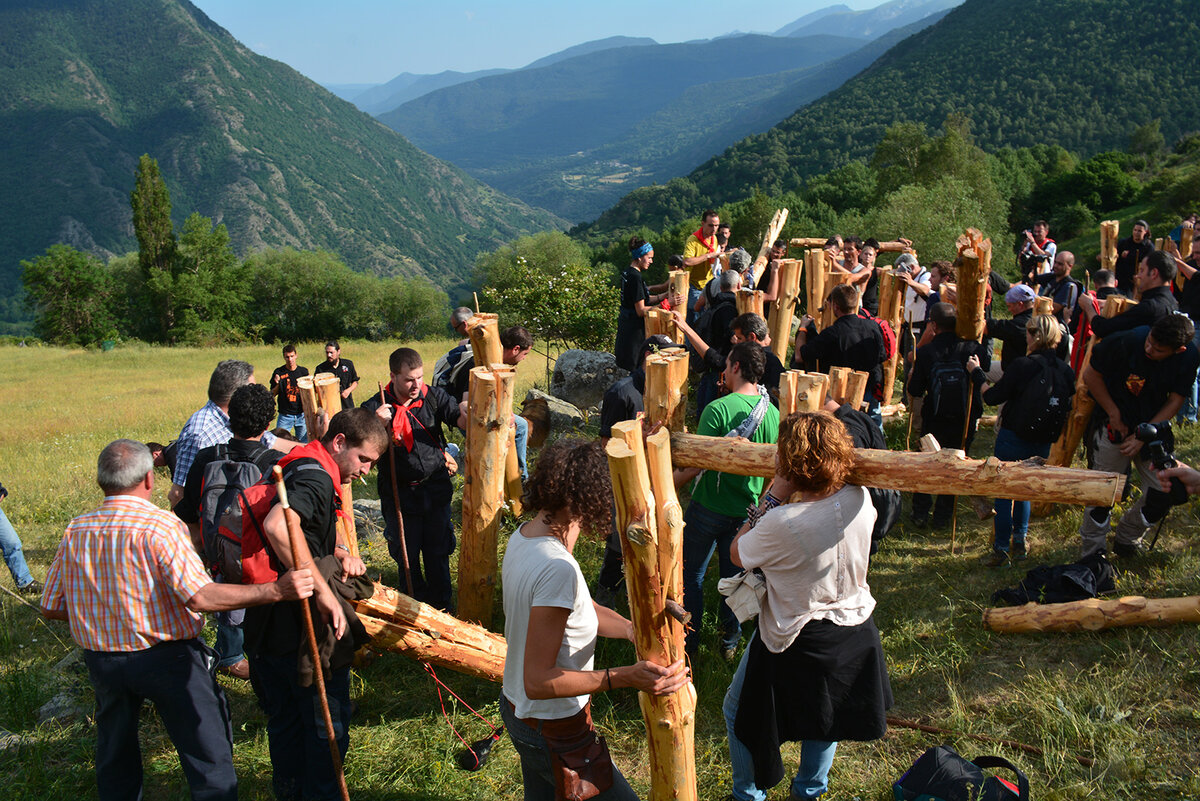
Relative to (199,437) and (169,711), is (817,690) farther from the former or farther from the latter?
(199,437)

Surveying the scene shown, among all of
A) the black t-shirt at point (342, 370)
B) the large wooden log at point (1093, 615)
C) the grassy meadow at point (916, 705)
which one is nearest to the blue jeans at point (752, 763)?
the grassy meadow at point (916, 705)

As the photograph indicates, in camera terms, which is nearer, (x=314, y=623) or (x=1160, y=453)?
(x=314, y=623)

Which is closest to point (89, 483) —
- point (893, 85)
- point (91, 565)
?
point (91, 565)

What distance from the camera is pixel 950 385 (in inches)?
266

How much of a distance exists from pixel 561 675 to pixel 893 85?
4307 inches

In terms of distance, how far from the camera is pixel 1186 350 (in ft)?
17.3

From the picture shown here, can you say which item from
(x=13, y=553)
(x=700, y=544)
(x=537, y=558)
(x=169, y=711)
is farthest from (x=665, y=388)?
(x=13, y=553)

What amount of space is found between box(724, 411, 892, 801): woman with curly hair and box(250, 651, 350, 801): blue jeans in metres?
2.03

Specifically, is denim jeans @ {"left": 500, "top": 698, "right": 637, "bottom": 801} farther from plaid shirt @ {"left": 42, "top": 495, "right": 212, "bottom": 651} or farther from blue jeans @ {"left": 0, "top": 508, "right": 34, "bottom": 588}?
blue jeans @ {"left": 0, "top": 508, "right": 34, "bottom": 588}

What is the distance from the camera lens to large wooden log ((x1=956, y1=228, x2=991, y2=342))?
7188 millimetres

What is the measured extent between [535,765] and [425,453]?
9.82 feet

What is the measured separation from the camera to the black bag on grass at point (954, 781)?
3.50 meters

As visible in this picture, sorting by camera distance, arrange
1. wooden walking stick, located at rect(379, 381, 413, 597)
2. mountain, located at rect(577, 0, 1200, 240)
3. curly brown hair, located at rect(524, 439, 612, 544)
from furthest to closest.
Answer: mountain, located at rect(577, 0, 1200, 240), wooden walking stick, located at rect(379, 381, 413, 597), curly brown hair, located at rect(524, 439, 612, 544)

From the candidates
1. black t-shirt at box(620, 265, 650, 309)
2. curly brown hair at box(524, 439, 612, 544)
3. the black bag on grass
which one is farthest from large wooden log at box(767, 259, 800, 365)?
curly brown hair at box(524, 439, 612, 544)
